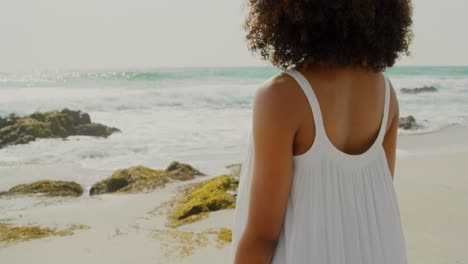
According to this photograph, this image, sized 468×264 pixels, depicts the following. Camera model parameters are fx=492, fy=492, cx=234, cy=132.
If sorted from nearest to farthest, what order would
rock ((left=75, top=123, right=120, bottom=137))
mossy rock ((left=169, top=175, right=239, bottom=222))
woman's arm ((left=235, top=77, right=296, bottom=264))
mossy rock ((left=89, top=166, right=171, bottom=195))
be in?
1. woman's arm ((left=235, top=77, right=296, bottom=264))
2. mossy rock ((left=169, top=175, right=239, bottom=222))
3. mossy rock ((left=89, top=166, right=171, bottom=195))
4. rock ((left=75, top=123, right=120, bottom=137))

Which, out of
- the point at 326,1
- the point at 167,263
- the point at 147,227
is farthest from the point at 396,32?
the point at 147,227

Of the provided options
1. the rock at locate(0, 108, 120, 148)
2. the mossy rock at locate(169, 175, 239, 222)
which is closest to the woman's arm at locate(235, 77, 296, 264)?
the mossy rock at locate(169, 175, 239, 222)

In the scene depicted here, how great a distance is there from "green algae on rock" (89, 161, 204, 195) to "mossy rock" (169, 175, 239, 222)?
111 cm

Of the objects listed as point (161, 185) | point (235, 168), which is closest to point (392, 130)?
point (161, 185)

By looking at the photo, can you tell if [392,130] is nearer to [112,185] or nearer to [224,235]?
[224,235]

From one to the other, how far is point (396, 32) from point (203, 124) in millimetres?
14626

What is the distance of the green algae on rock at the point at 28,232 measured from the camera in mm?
5141

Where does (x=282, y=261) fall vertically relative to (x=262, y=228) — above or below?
below

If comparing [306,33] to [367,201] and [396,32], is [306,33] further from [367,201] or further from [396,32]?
[367,201]

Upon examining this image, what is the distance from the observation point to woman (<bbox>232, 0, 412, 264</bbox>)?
130 centimetres

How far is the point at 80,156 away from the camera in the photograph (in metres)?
10.5

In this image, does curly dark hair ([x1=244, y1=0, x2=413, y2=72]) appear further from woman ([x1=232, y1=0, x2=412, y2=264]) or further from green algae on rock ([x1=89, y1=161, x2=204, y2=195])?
green algae on rock ([x1=89, y1=161, x2=204, y2=195])

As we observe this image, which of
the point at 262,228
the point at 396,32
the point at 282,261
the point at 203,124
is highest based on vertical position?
the point at 396,32

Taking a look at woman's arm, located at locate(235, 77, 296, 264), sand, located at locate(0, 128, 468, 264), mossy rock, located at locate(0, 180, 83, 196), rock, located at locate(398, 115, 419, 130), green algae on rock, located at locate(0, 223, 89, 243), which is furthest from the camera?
rock, located at locate(398, 115, 419, 130)
